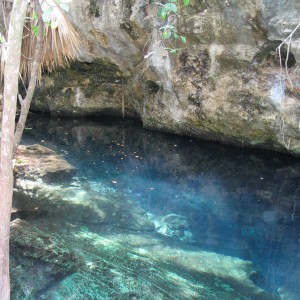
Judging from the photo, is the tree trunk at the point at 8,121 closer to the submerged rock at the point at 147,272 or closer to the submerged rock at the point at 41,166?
the submerged rock at the point at 147,272

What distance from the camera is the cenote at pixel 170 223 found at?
348 centimetres

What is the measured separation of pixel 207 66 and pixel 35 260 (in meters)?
4.59

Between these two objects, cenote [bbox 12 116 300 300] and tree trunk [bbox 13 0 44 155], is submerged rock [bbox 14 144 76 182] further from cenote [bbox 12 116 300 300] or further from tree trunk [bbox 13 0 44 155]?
tree trunk [bbox 13 0 44 155]

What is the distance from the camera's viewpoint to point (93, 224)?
15.0 feet

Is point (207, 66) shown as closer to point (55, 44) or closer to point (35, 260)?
point (55, 44)

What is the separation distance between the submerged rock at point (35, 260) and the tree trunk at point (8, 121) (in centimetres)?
96

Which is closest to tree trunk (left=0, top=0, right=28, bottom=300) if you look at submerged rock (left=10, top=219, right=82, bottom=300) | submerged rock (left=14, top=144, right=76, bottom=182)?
submerged rock (left=10, top=219, right=82, bottom=300)

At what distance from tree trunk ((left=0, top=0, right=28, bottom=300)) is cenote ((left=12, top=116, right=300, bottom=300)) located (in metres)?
0.99

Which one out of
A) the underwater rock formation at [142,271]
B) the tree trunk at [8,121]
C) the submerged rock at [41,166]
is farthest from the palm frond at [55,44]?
the tree trunk at [8,121]

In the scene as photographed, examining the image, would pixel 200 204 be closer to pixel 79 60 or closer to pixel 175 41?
pixel 175 41

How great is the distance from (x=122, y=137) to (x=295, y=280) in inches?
200

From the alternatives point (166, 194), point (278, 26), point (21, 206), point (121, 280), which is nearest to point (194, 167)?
point (166, 194)

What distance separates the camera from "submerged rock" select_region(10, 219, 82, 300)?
3.26 m

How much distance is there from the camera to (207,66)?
698 cm
